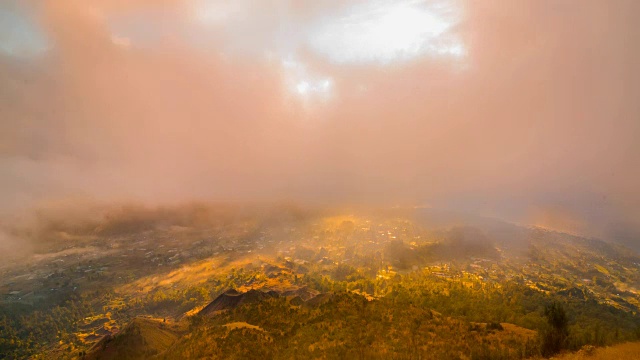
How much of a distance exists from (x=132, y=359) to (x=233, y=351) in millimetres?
96557

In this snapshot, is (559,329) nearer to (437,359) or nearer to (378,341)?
(437,359)

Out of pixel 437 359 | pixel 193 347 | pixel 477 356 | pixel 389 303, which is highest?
pixel 477 356

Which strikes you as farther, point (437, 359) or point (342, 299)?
point (342, 299)

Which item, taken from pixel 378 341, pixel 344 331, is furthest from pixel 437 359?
pixel 344 331

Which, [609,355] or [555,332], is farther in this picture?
[555,332]

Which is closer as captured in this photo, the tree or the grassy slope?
the grassy slope

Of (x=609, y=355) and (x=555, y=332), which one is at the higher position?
(x=609, y=355)

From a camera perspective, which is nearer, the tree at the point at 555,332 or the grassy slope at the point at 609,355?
the grassy slope at the point at 609,355

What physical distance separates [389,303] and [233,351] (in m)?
89.2

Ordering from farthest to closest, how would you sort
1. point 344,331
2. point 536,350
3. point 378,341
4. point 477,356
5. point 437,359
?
point 344,331 → point 378,341 → point 437,359 → point 477,356 → point 536,350

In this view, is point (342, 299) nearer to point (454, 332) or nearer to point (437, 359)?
point (454, 332)

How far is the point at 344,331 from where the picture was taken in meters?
139

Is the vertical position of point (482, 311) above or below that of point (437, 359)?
below

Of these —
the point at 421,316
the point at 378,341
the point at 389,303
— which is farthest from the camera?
the point at 389,303
